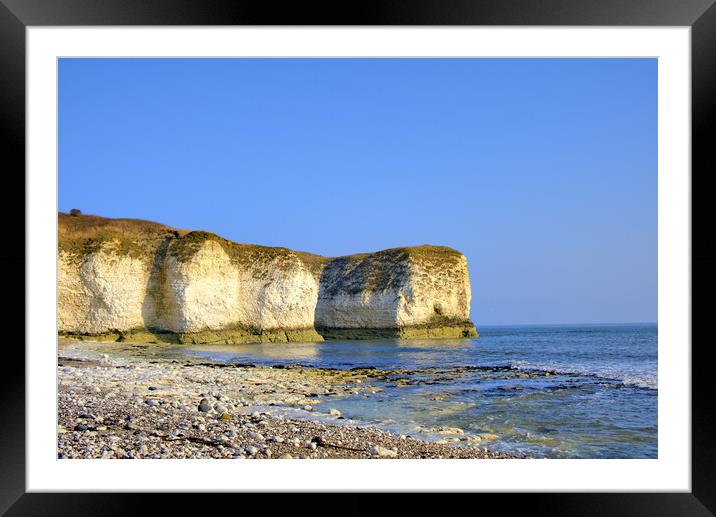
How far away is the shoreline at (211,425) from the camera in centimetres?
507

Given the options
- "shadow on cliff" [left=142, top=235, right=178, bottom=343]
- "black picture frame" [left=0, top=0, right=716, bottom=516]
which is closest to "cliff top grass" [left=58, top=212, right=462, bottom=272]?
"shadow on cliff" [left=142, top=235, right=178, bottom=343]

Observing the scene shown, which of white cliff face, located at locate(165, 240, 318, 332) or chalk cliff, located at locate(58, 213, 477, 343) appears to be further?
white cliff face, located at locate(165, 240, 318, 332)

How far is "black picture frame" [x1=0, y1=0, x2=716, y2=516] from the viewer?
11.3ft

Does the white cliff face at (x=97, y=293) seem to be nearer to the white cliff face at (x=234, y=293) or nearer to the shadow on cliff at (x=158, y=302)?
the shadow on cliff at (x=158, y=302)

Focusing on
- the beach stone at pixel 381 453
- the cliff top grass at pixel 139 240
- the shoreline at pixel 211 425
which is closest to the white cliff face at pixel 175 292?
the cliff top grass at pixel 139 240

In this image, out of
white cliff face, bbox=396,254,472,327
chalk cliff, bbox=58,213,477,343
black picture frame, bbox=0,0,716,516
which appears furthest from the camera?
white cliff face, bbox=396,254,472,327

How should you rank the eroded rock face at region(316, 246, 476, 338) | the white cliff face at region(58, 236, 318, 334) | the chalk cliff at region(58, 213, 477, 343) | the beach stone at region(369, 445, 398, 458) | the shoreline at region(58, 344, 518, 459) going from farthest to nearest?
the eroded rock face at region(316, 246, 476, 338) → the chalk cliff at region(58, 213, 477, 343) → the white cliff face at region(58, 236, 318, 334) → the beach stone at region(369, 445, 398, 458) → the shoreline at region(58, 344, 518, 459)

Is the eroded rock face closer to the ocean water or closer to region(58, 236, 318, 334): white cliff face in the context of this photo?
region(58, 236, 318, 334): white cliff face

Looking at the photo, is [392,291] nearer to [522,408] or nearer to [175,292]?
[175,292]

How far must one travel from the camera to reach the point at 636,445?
6.60 meters

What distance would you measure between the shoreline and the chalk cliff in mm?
13794
